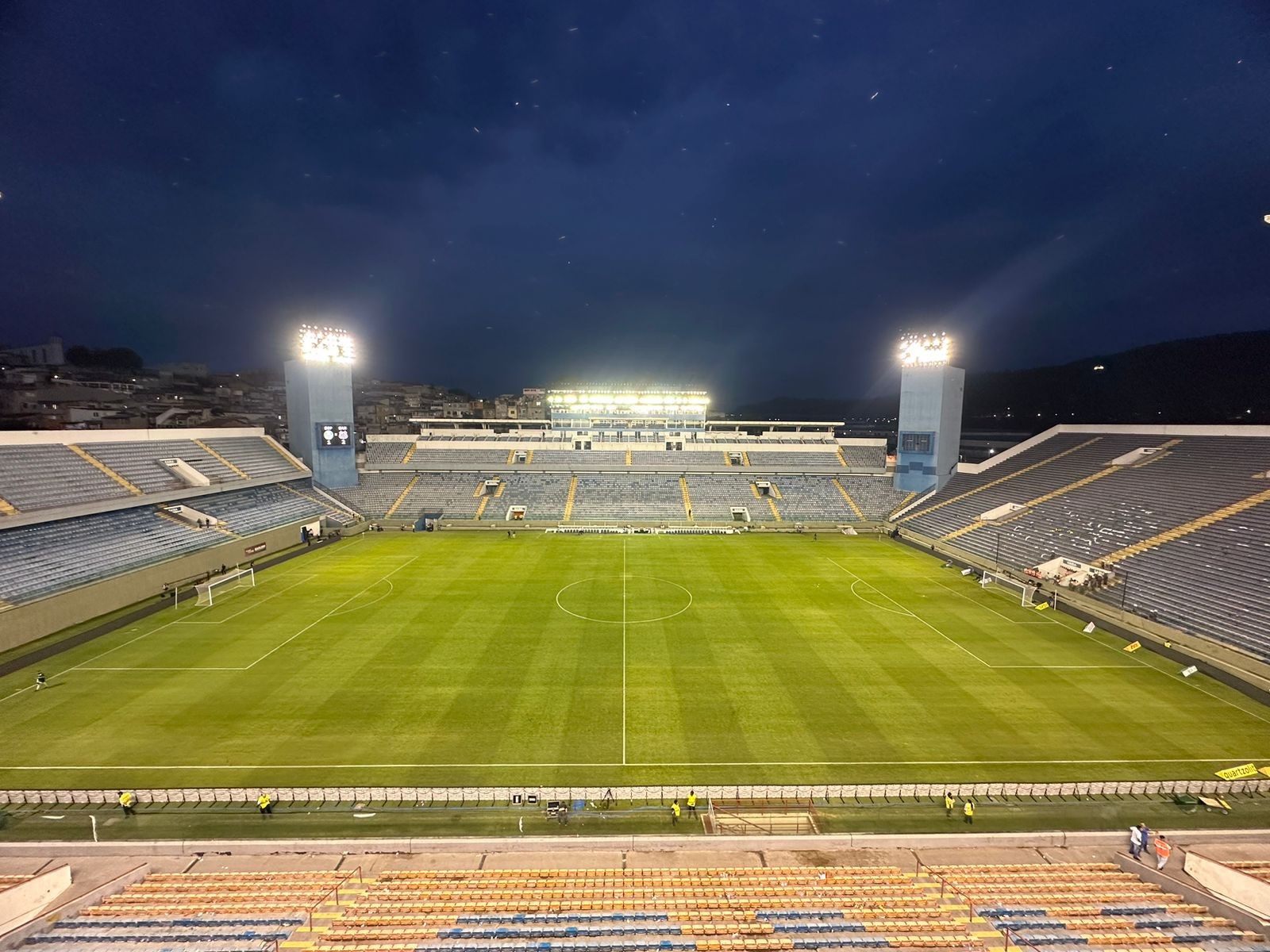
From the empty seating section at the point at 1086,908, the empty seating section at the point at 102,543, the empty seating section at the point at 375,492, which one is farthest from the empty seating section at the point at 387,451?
the empty seating section at the point at 1086,908

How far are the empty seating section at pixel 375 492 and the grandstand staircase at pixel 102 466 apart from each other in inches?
621

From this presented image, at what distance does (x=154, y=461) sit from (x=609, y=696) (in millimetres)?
35116

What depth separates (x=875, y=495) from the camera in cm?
4788

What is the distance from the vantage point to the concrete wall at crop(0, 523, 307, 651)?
65.3 feet

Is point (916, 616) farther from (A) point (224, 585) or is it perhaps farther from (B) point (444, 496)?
(B) point (444, 496)

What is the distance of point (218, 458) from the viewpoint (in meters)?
37.8

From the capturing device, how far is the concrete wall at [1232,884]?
8.50 metres

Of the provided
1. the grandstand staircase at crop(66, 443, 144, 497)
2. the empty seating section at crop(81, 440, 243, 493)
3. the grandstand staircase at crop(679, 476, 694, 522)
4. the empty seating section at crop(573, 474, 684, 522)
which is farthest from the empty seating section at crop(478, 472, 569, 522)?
the grandstand staircase at crop(66, 443, 144, 497)

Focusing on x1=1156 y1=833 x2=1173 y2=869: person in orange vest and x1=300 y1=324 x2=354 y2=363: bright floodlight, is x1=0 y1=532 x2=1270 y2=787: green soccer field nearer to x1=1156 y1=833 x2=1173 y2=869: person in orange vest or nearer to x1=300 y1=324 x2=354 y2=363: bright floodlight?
x1=1156 y1=833 x2=1173 y2=869: person in orange vest

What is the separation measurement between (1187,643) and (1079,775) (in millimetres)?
12029

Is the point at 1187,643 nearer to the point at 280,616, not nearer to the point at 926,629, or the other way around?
the point at 926,629

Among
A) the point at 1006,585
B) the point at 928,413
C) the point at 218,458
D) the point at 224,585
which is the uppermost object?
the point at 928,413

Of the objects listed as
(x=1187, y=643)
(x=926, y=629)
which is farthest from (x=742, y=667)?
(x=1187, y=643)

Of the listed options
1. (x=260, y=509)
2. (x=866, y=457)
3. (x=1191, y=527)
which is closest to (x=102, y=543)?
(x=260, y=509)
